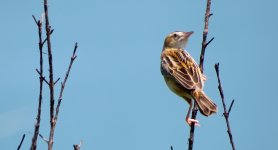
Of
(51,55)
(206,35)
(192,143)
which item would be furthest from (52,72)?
(206,35)

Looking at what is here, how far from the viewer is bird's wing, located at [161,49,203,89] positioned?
27.8ft

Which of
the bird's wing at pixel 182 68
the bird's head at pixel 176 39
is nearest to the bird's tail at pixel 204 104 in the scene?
the bird's wing at pixel 182 68

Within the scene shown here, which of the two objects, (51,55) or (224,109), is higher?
(51,55)

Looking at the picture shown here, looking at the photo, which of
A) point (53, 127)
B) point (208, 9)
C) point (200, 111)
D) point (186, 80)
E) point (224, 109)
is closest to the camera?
point (53, 127)

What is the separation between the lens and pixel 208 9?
21.2ft

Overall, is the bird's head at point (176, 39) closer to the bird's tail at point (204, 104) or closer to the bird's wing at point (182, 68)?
the bird's wing at point (182, 68)

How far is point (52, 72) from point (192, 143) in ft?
6.13

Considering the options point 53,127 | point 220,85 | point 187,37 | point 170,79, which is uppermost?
point 187,37

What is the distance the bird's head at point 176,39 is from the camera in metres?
10.8

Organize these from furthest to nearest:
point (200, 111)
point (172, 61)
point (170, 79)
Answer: point (172, 61), point (170, 79), point (200, 111)

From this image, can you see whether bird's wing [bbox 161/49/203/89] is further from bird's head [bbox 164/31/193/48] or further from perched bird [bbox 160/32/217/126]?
bird's head [bbox 164/31/193/48]

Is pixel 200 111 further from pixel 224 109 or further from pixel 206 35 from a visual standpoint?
pixel 224 109

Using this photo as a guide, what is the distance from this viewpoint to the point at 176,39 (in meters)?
11.0

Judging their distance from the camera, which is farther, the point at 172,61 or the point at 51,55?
the point at 172,61
